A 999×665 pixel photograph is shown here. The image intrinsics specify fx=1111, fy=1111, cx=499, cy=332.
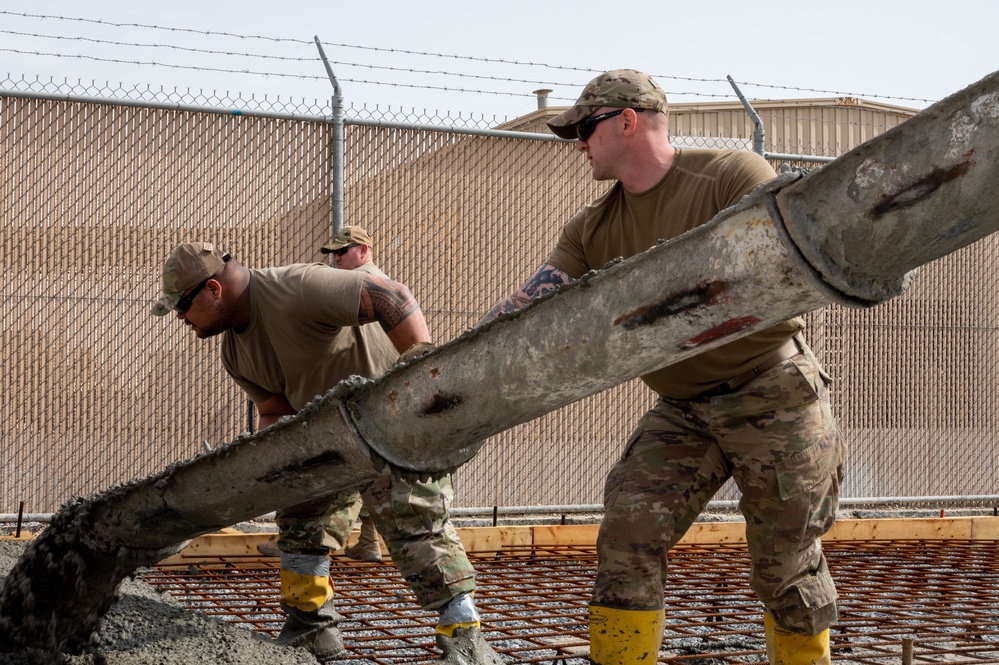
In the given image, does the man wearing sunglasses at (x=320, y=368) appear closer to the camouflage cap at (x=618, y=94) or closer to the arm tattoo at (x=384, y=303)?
the arm tattoo at (x=384, y=303)

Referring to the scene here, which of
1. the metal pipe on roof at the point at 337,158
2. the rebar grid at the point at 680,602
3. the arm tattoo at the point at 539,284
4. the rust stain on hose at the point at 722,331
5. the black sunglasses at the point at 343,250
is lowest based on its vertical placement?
the rebar grid at the point at 680,602

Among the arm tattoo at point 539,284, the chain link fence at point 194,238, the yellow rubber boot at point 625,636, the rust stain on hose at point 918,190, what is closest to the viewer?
the rust stain on hose at point 918,190

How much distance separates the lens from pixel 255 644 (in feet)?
12.3

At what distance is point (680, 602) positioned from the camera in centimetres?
502

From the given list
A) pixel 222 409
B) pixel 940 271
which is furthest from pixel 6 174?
pixel 940 271

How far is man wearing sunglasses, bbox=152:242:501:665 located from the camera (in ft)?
12.1

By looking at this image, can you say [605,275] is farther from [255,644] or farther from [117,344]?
[117,344]

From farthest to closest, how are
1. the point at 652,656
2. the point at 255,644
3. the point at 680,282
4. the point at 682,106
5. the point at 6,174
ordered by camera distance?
the point at 682,106
the point at 6,174
the point at 255,644
the point at 652,656
the point at 680,282

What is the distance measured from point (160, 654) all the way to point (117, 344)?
11.6 ft

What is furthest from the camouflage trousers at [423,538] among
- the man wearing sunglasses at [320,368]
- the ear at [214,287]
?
the ear at [214,287]

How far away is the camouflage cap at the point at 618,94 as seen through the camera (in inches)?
121

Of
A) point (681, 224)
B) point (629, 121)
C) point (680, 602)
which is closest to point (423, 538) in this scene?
point (681, 224)

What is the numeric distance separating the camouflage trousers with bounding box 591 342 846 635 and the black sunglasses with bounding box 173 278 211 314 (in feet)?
5.72

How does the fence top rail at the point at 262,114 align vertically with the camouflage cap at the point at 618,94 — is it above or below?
above
